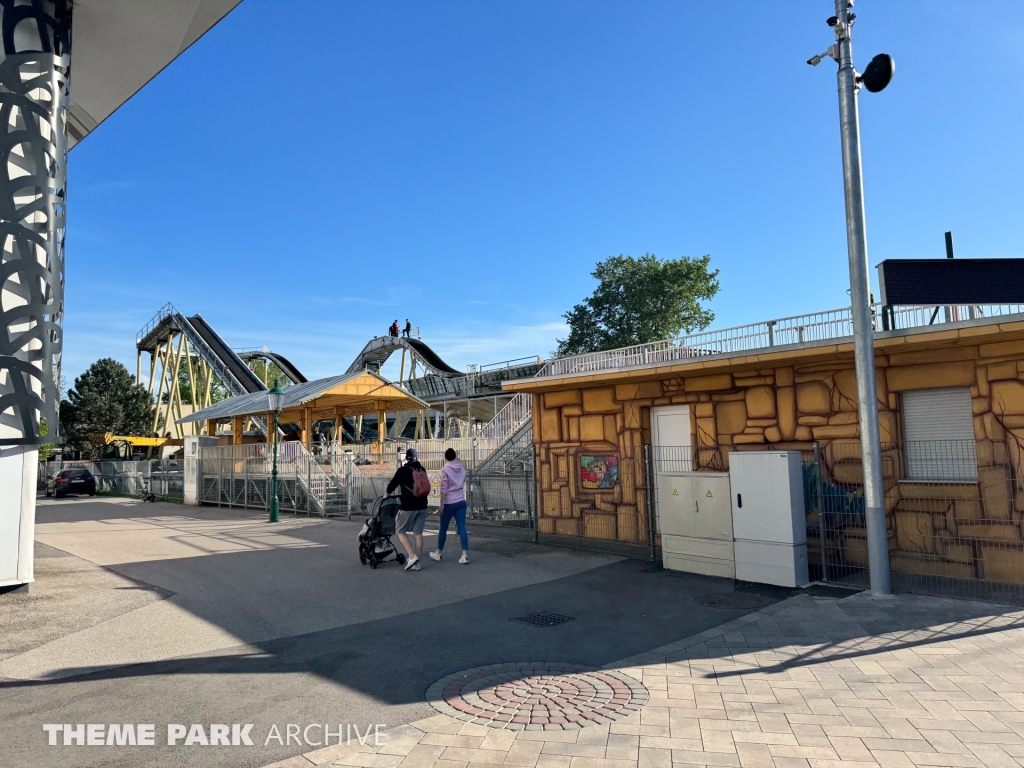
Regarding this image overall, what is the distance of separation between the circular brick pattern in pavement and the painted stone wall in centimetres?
578

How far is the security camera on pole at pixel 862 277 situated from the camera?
326 inches

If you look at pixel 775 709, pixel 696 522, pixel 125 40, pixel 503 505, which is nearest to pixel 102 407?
pixel 503 505

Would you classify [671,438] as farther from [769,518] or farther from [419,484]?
[419,484]

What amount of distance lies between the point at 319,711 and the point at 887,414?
8545 millimetres

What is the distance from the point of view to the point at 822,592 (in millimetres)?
8648

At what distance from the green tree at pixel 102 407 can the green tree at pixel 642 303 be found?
32.1m

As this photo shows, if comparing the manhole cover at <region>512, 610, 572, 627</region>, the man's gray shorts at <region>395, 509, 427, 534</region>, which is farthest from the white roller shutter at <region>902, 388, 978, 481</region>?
the man's gray shorts at <region>395, 509, 427, 534</region>

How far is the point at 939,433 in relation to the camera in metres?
9.40

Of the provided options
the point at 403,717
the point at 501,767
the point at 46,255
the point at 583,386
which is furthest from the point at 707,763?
the point at 583,386

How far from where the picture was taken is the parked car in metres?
31.7

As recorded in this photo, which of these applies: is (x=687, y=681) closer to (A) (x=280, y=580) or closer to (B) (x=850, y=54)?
(A) (x=280, y=580)

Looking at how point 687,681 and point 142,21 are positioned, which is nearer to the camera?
point 687,681

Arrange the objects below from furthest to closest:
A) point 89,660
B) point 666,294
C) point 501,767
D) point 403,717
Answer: point 666,294, point 89,660, point 403,717, point 501,767

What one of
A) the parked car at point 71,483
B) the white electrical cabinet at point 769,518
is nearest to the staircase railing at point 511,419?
the white electrical cabinet at point 769,518
